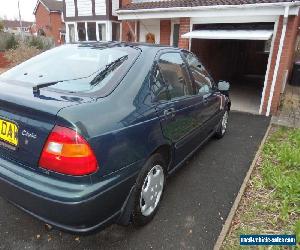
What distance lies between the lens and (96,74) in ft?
8.42

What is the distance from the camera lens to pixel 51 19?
3200 cm

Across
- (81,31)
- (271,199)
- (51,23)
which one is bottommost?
(271,199)

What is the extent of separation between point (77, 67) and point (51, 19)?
3318 centimetres

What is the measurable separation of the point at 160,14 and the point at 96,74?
710cm

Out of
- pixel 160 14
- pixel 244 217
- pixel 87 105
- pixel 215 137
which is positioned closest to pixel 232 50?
pixel 160 14

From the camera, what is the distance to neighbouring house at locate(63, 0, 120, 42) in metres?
15.2

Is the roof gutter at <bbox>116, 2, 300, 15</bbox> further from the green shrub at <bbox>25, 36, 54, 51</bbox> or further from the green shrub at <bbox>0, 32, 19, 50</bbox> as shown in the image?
the green shrub at <bbox>25, 36, 54, 51</bbox>

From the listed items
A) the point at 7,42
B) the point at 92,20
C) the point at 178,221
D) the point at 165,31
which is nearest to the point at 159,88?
the point at 178,221

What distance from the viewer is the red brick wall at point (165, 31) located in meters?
10.2

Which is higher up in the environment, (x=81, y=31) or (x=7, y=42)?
→ (x=81, y=31)

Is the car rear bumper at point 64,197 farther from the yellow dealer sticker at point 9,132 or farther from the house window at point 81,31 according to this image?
the house window at point 81,31

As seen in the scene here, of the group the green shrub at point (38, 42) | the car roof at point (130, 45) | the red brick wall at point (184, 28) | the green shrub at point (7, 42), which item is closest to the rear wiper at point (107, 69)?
the car roof at point (130, 45)

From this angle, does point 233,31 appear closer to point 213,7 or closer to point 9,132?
point 213,7

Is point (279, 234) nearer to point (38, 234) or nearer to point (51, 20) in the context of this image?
point (38, 234)
